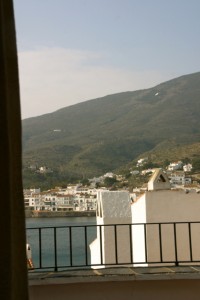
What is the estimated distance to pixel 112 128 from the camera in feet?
114

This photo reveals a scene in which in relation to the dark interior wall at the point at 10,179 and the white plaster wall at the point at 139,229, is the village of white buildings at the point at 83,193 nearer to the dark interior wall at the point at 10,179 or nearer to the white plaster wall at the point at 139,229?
the white plaster wall at the point at 139,229

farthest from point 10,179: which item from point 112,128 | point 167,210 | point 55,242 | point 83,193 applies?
point 112,128

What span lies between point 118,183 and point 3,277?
62.1 feet

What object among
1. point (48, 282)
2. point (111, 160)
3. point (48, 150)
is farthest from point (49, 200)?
point (48, 282)

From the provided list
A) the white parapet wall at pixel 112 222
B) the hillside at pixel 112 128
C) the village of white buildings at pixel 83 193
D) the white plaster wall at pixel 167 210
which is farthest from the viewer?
the hillside at pixel 112 128

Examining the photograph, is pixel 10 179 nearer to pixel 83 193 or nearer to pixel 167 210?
pixel 167 210

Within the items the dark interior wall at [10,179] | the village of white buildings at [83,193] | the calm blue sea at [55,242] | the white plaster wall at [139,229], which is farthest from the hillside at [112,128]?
the dark interior wall at [10,179]

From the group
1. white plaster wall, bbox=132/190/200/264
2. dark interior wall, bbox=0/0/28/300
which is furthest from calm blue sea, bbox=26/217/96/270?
white plaster wall, bbox=132/190/200/264

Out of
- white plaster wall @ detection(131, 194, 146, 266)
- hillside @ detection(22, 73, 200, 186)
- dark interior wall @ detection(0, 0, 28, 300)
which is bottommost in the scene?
white plaster wall @ detection(131, 194, 146, 266)

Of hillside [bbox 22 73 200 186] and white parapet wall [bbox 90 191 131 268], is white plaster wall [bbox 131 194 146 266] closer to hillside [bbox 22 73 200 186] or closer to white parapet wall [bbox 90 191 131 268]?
white parapet wall [bbox 90 191 131 268]

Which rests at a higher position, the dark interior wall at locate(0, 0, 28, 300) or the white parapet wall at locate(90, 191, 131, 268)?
the dark interior wall at locate(0, 0, 28, 300)

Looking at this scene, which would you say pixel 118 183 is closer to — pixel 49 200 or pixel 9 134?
pixel 49 200

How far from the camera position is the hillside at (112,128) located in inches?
1030

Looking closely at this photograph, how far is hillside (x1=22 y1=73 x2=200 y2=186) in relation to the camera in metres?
26.2
